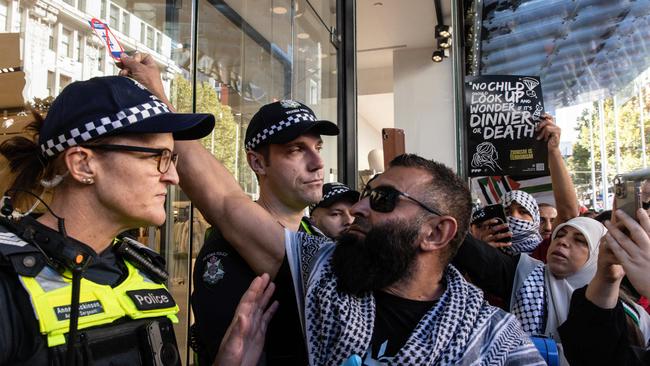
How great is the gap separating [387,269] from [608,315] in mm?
790

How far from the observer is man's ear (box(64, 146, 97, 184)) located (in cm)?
129

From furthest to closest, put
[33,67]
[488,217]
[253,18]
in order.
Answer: [253,18]
[488,217]
[33,67]

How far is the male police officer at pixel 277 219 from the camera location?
5.80ft

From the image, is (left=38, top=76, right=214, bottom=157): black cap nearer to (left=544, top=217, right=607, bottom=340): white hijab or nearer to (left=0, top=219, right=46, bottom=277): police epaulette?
(left=0, top=219, right=46, bottom=277): police epaulette

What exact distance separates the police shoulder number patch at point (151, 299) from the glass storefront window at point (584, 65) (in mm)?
8114

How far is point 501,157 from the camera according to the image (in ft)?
15.7

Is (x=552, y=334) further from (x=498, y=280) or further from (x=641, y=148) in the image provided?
(x=641, y=148)

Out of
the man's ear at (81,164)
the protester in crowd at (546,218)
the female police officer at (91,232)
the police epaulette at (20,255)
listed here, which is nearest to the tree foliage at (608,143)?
the protester in crowd at (546,218)

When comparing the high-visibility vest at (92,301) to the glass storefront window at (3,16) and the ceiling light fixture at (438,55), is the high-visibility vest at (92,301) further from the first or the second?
the ceiling light fixture at (438,55)

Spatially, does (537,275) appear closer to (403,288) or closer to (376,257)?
(403,288)

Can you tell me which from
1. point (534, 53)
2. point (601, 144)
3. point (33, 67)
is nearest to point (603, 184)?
point (601, 144)

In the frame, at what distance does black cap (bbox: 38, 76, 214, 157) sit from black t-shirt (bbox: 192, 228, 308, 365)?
598mm

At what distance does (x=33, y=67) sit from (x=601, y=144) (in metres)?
14.0

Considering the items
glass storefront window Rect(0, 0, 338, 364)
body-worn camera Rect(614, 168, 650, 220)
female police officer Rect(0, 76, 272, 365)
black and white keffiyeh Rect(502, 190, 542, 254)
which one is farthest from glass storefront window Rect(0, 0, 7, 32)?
black and white keffiyeh Rect(502, 190, 542, 254)
